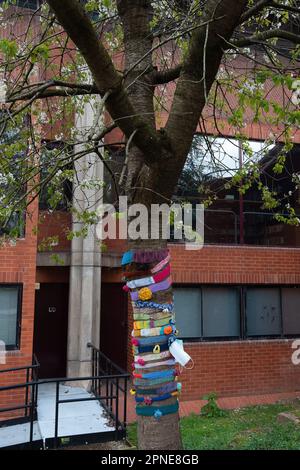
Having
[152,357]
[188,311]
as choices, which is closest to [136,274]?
[152,357]

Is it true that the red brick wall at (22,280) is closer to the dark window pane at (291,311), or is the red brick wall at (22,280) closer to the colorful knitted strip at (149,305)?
the colorful knitted strip at (149,305)

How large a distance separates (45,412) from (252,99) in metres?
5.78

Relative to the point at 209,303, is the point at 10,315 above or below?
below

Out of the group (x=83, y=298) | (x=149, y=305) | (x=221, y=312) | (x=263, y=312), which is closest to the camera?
(x=149, y=305)

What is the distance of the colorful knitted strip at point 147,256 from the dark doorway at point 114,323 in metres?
7.20

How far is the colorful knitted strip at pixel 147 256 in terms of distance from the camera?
330cm

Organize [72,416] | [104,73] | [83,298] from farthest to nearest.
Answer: [83,298] → [72,416] → [104,73]

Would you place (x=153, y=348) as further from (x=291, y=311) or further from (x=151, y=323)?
(x=291, y=311)

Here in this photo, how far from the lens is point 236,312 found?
992cm

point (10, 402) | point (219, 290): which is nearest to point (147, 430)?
point (10, 402)

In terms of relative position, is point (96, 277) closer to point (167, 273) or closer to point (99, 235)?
point (99, 235)

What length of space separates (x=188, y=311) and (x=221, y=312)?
791 mm
